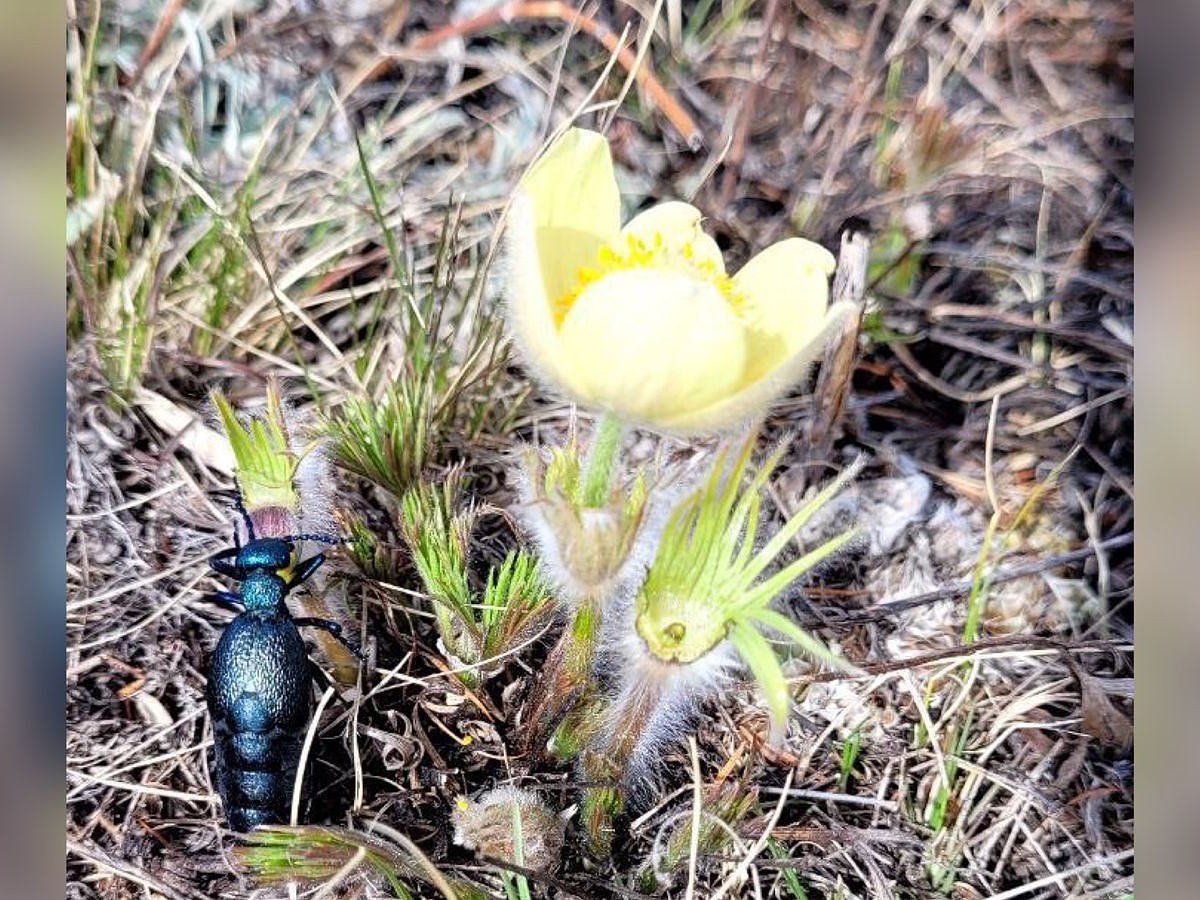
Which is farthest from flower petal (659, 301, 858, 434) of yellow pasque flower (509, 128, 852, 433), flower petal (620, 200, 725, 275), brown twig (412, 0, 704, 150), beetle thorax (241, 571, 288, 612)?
beetle thorax (241, 571, 288, 612)

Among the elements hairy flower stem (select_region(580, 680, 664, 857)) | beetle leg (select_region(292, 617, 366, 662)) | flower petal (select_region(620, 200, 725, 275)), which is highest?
flower petal (select_region(620, 200, 725, 275))

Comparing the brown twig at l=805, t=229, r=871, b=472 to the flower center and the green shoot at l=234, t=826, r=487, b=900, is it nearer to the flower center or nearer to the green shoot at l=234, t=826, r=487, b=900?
the flower center

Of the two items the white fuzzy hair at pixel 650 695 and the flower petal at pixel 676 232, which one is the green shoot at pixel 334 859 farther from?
the flower petal at pixel 676 232

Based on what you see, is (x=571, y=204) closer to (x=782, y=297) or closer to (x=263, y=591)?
(x=782, y=297)

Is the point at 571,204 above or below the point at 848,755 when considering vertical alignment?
above

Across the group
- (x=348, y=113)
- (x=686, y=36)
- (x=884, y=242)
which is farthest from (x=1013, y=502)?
(x=348, y=113)

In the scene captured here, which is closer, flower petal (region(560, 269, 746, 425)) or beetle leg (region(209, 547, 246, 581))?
flower petal (region(560, 269, 746, 425))

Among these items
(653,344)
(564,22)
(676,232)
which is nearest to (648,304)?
(653,344)
